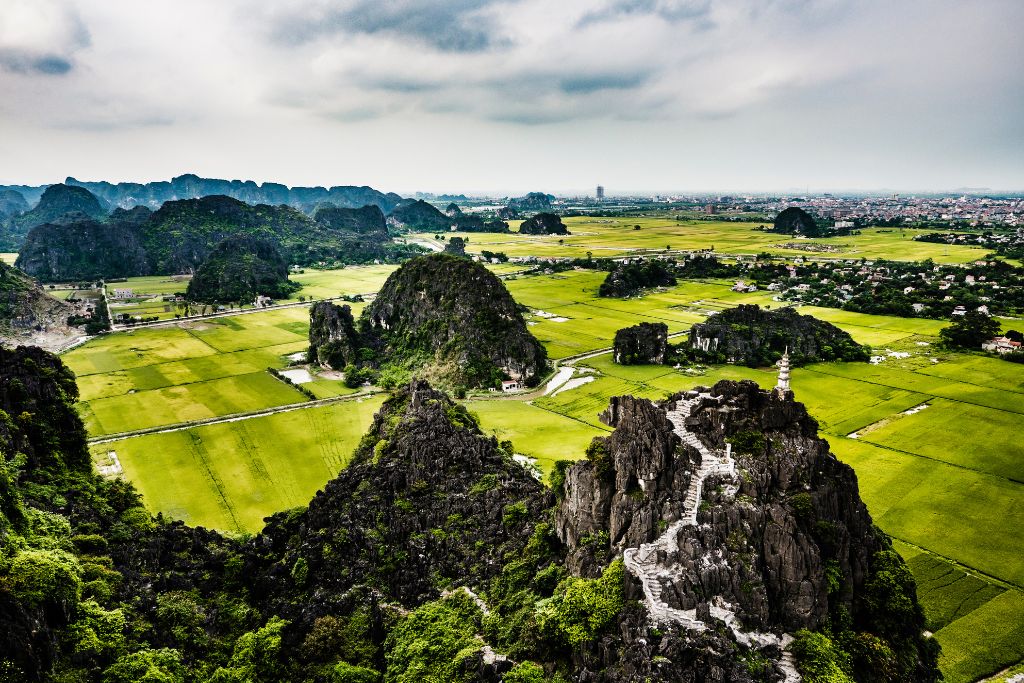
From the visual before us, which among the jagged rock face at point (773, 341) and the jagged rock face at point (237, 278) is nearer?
the jagged rock face at point (773, 341)

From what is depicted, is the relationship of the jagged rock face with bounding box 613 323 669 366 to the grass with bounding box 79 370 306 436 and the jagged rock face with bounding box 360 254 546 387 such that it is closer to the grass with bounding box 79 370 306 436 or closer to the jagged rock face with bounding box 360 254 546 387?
the jagged rock face with bounding box 360 254 546 387

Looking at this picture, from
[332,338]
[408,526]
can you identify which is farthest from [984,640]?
[332,338]

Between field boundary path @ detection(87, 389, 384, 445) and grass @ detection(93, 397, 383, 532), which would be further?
field boundary path @ detection(87, 389, 384, 445)

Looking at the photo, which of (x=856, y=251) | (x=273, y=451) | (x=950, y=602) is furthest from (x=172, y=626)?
(x=856, y=251)

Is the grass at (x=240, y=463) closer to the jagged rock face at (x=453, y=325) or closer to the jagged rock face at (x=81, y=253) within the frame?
the jagged rock face at (x=453, y=325)

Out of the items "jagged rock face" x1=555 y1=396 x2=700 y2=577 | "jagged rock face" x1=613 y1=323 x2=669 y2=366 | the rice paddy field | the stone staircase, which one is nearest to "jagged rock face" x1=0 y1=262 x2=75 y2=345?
the rice paddy field

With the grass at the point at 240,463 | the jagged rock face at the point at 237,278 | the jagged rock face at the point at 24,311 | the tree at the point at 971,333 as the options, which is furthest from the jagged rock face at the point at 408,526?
the jagged rock face at the point at 237,278
